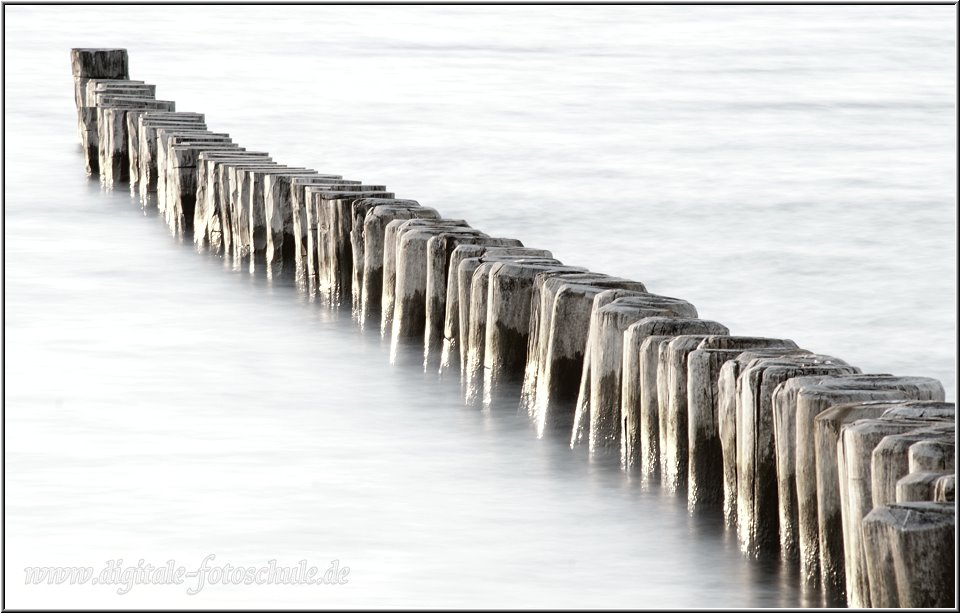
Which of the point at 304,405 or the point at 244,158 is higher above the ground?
the point at 244,158

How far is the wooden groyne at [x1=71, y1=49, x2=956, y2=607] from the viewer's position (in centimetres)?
475

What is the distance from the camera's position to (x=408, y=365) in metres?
8.91

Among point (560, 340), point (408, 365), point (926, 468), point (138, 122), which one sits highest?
point (138, 122)

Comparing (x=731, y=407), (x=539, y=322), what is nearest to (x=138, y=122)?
(x=539, y=322)

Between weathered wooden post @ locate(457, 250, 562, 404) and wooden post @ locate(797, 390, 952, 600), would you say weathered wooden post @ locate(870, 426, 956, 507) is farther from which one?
weathered wooden post @ locate(457, 250, 562, 404)

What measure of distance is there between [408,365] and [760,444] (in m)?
3.47

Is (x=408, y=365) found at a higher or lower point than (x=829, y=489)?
lower

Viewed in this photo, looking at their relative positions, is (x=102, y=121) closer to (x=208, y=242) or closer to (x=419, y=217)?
(x=208, y=242)

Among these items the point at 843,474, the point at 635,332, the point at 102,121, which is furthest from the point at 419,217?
the point at 102,121

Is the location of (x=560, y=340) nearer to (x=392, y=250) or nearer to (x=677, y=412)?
(x=677, y=412)

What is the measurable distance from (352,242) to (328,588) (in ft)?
13.7

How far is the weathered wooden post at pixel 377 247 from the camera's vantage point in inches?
374

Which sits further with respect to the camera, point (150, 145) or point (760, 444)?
point (150, 145)

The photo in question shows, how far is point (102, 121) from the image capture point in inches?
654
